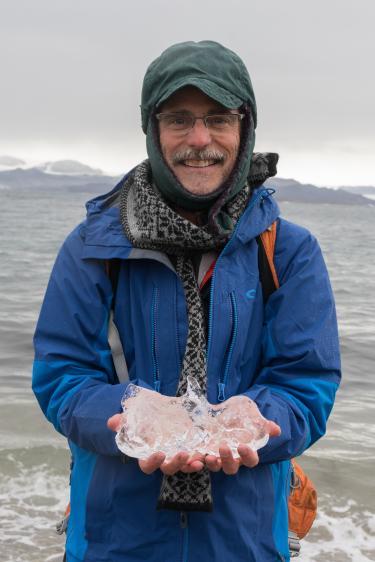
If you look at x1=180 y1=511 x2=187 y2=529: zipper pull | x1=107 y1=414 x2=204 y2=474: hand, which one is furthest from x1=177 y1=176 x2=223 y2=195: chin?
x1=180 y1=511 x2=187 y2=529: zipper pull

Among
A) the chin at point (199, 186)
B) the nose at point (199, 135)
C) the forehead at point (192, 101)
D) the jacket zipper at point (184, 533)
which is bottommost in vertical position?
the jacket zipper at point (184, 533)

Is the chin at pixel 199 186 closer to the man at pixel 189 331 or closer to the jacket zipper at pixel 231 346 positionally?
the man at pixel 189 331

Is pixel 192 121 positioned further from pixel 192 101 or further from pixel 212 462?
pixel 212 462

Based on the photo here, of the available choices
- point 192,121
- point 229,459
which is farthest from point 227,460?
point 192,121

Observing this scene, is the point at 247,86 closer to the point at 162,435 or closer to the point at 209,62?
the point at 209,62

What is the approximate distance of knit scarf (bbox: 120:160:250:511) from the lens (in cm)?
273

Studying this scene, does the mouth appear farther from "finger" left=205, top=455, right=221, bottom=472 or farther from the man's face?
"finger" left=205, top=455, right=221, bottom=472

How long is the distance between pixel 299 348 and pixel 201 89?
1.03 m

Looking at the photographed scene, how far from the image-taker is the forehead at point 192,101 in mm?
2914

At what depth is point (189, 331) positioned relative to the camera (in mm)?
2812

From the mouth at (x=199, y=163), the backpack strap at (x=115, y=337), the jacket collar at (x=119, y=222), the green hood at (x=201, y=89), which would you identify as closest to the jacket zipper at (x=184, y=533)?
the backpack strap at (x=115, y=337)

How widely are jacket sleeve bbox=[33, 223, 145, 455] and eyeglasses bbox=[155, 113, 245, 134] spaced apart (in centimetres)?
58

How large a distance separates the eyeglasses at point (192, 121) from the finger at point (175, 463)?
1.25 metres

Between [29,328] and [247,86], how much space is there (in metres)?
11.8
